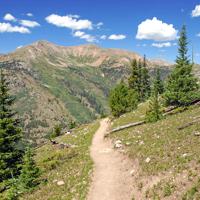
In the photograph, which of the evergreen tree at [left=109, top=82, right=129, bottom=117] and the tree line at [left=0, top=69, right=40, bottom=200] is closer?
the tree line at [left=0, top=69, right=40, bottom=200]

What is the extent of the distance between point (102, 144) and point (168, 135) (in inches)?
534

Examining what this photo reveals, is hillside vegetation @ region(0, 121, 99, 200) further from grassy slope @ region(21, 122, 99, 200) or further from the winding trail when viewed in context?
the winding trail

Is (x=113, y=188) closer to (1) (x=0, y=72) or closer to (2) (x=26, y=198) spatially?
(2) (x=26, y=198)

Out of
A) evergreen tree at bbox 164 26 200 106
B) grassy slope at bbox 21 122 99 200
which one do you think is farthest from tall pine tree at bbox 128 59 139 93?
grassy slope at bbox 21 122 99 200

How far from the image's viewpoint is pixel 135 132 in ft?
137

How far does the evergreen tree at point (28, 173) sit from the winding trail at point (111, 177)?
5518 mm

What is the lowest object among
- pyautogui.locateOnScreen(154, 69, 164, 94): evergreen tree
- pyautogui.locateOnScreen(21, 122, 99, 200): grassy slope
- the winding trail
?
pyautogui.locateOnScreen(21, 122, 99, 200): grassy slope

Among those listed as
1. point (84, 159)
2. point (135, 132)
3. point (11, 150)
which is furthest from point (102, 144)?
point (11, 150)

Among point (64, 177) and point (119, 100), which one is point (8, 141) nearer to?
point (64, 177)

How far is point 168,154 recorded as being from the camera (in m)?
26.8

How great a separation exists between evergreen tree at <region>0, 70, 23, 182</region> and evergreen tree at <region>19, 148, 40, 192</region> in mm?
6668

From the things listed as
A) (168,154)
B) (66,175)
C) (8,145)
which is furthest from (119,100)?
(168,154)

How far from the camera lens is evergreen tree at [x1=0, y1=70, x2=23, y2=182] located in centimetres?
3547

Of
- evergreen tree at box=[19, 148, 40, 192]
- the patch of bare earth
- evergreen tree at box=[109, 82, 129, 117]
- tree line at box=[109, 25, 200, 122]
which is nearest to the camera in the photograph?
the patch of bare earth
